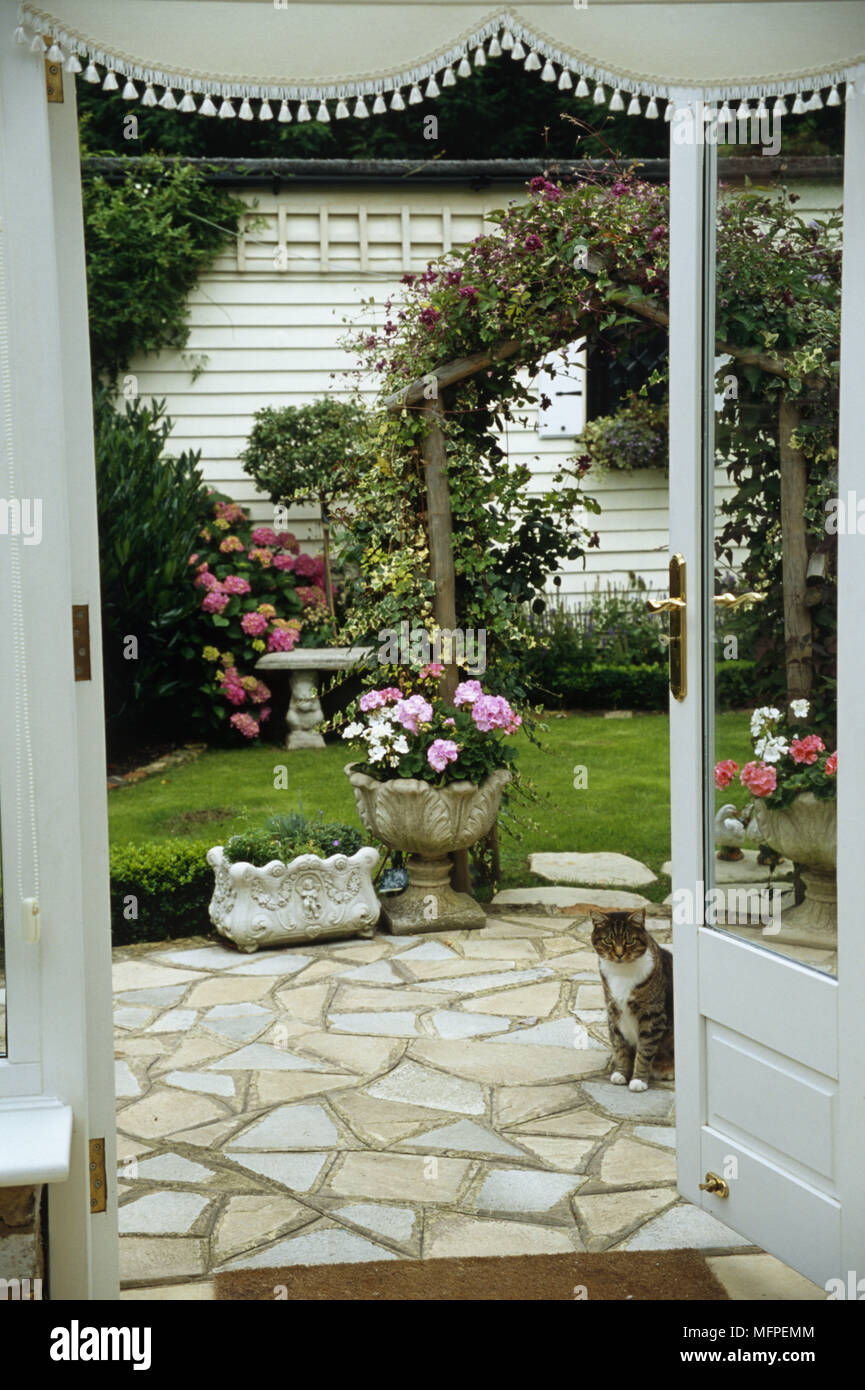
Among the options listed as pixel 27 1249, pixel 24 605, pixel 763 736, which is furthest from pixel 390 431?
pixel 27 1249

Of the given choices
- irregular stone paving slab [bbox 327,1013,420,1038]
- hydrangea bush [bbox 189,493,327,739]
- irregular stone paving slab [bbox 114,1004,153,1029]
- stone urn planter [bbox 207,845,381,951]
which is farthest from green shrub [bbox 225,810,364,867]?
hydrangea bush [bbox 189,493,327,739]

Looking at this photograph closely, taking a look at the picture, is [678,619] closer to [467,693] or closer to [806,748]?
[806,748]

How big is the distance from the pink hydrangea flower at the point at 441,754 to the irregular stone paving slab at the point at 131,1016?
4.92ft

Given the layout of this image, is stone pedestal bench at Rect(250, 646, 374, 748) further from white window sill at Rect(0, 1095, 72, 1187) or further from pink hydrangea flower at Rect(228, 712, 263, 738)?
white window sill at Rect(0, 1095, 72, 1187)

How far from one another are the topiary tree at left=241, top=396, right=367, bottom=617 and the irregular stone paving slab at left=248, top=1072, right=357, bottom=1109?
214 inches

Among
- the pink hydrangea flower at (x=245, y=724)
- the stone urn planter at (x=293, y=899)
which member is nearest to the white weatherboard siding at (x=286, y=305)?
the pink hydrangea flower at (x=245, y=724)

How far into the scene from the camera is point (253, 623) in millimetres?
8680

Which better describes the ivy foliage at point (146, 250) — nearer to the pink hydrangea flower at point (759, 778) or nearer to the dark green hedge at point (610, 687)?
the dark green hedge at point (610, 687)

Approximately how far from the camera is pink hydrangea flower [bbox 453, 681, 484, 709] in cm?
574

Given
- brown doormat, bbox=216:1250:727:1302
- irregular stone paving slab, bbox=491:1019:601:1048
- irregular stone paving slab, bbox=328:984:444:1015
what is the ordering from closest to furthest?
brown doormat, bbox=216:1250:727:1302 → irregular stone paving slab, bbox=491:1019:601:1048 → irregular stone paving slab, bbox=328:984:444:1015

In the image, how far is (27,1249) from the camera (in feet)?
7.64

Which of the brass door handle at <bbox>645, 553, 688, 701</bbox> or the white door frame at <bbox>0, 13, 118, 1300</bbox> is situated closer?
the white door frame at <bbox>0, 13, 118, 1300</bbox>

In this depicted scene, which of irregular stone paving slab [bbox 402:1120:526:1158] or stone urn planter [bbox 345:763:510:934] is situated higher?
stone urn planter [bbox 345:763:510:934]
